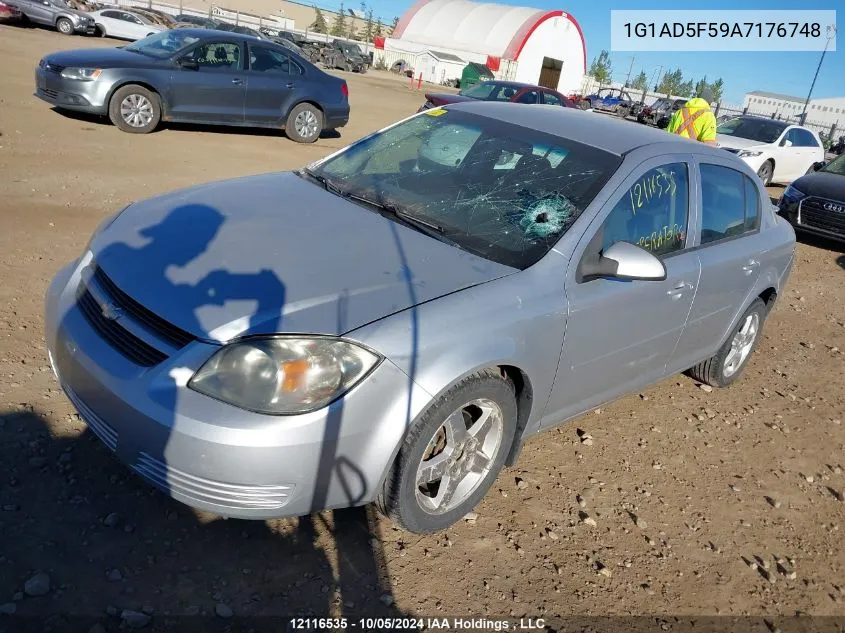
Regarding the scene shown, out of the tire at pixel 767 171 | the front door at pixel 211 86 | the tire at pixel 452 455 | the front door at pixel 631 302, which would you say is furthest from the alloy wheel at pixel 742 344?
the tire at pixel 767 171

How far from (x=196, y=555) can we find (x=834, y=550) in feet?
9.85

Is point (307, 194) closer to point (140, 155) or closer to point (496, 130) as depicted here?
point (496, 130)

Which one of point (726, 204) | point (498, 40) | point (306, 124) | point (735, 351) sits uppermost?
point (498, 40)

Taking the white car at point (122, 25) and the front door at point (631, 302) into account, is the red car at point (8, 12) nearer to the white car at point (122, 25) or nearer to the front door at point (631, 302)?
the white car at point (122, 25)

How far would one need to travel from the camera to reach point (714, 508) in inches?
136

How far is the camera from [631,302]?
3.24m

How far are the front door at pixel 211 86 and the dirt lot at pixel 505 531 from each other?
5.46m

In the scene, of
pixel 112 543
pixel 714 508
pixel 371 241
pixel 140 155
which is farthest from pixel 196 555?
pixel 140 155

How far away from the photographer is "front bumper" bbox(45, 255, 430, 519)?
7.14 feet

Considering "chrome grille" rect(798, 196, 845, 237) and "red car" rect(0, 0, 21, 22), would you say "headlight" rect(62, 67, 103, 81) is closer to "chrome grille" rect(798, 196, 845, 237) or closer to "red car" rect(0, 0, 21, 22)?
"chrome grille" rect(798, 196, 845, 237)

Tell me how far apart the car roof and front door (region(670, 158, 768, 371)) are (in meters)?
0.23

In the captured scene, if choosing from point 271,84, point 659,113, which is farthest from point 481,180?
point 659,113

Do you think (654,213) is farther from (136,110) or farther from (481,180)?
(136,110)

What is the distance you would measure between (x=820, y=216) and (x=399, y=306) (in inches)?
387
